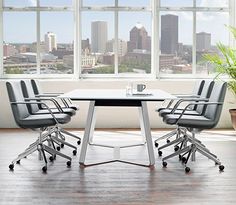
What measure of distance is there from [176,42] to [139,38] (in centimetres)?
66

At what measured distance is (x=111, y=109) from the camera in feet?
25.5

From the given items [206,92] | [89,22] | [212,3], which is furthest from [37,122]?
[212,3]

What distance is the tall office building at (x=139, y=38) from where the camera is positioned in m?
8.03

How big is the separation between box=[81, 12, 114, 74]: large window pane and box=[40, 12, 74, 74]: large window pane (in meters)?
0.24

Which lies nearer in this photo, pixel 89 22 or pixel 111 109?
pixel 111 109

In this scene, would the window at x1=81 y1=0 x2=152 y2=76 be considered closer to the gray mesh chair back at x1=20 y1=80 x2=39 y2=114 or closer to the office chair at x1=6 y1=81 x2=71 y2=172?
the gray mesh chair back at x1=20 y1=80 x2=39 y2=114

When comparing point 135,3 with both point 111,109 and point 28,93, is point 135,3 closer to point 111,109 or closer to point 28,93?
point 111,109

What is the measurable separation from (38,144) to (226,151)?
2322 millimetres

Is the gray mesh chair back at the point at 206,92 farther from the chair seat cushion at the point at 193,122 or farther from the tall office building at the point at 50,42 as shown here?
the tall office building at the point at 50,42

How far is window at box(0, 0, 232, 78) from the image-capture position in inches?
312

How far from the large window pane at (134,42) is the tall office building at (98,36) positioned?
266 mm

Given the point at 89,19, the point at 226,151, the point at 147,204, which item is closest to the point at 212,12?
the point at 89,19

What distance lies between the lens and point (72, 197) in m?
3.66

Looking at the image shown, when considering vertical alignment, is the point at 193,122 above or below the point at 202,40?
below
